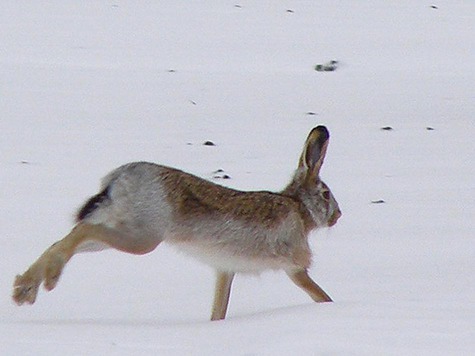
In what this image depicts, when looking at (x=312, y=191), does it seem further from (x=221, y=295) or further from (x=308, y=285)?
(x=221, y=295)

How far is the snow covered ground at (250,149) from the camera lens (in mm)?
5266

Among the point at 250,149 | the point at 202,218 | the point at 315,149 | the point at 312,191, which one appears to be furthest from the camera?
the point at 250,149

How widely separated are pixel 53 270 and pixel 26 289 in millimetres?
126

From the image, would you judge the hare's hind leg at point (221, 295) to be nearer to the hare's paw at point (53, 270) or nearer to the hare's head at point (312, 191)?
the hare's head at point (312, 191)

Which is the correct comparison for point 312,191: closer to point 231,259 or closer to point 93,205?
point 231,259

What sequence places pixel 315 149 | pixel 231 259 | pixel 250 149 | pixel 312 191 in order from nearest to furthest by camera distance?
pixel 231 259 → pixel 315 149 → pixel 312 191 → pixel 250 149

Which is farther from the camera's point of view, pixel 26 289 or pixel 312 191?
pixel 312 191

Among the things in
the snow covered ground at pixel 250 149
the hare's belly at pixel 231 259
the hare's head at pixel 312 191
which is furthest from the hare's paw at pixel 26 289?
the hare's head at pixel 312 191

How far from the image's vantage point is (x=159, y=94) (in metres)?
11.3

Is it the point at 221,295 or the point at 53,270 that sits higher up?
the point at 53,270

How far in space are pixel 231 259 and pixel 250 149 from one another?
12.3 feet

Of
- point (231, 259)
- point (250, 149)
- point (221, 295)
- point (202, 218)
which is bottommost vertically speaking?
point (250, 149)

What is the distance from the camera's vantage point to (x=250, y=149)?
9.85 meters

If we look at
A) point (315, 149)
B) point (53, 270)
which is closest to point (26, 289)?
point (53, 270)
